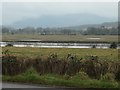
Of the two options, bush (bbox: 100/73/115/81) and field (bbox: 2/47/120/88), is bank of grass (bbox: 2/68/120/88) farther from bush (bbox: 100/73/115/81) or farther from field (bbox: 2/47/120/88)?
bush (bbox: 100/73/115/81)

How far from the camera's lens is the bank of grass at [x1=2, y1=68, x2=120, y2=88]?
39.4ft

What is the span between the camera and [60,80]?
12562 millimetres

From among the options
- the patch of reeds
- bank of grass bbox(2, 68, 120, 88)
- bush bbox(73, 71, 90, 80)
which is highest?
the patch of reeds

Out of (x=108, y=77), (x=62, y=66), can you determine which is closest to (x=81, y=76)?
(x=108, y=77)

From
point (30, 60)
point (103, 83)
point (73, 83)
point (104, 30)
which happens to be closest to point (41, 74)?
point (30, 60)

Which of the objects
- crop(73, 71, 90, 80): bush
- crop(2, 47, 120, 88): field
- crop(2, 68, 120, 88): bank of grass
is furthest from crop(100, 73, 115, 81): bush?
crop(73, 71, 90, 80): bush

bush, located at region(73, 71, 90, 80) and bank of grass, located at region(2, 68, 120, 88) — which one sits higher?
bush, located at region(73, 71, 90, 80)

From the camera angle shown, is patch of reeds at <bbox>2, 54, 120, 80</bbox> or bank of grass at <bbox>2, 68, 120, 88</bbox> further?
patch of reeds at <bbox>2, 54, 120, 80</bbox>

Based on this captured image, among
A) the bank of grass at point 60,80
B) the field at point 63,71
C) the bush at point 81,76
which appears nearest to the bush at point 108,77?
the field at point 63,71

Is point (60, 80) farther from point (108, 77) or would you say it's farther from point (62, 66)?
point (108, 77)

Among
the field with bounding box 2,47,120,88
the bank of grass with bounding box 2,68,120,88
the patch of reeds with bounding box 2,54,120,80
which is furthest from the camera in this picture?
the patch of reeds with bounding box 2,54,120,80

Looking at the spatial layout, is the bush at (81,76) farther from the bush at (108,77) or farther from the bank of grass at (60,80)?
the bush at (108,77)

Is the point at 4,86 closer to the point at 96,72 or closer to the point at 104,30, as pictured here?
the point at 96,72

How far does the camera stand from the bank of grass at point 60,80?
12.0 m
